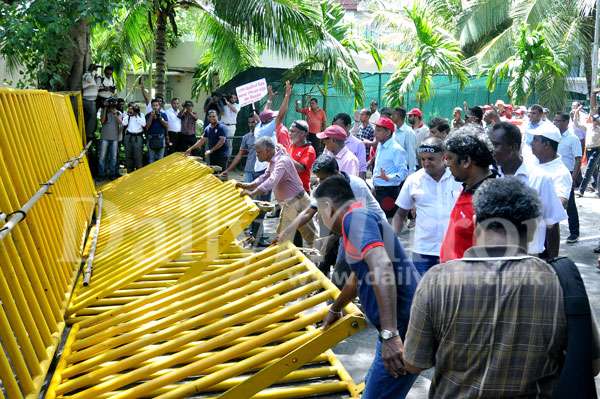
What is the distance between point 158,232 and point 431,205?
291cm

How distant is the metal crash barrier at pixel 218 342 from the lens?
3707 millimetres

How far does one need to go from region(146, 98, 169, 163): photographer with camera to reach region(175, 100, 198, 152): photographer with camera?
→ 51 centimetres

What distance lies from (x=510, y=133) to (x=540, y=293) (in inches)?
96.1

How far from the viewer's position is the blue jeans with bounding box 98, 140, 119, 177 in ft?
49.4

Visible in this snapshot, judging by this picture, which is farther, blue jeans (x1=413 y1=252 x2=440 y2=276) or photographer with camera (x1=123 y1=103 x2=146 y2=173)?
photographer with camera (x1=123 y1=103 x2=146 y2=173)

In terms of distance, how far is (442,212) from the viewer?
523cm

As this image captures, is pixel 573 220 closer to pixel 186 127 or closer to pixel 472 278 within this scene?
pixel 472 278

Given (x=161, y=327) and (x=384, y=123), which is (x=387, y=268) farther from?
(x=384, y=123)

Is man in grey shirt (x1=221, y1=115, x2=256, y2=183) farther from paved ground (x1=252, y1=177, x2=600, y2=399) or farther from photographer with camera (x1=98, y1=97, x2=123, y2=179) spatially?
photographer with camera (x1=98, y1=97, x2=123, y2=179)

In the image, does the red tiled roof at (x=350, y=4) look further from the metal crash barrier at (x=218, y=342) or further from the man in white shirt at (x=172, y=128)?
the metal crash barrier at (x=218, y=342)

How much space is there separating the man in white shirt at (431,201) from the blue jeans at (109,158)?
1096 cm

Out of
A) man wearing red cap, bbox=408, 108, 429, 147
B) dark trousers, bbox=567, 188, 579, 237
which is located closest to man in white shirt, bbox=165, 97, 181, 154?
man wearing red cap, bbox=408, 108, 429, 147

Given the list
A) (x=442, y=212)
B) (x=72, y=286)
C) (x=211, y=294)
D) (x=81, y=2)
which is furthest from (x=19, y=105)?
(x=81, y=2)

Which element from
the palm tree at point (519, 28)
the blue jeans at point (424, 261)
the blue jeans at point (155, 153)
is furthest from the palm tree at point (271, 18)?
the palm tree at point (519, 28)
